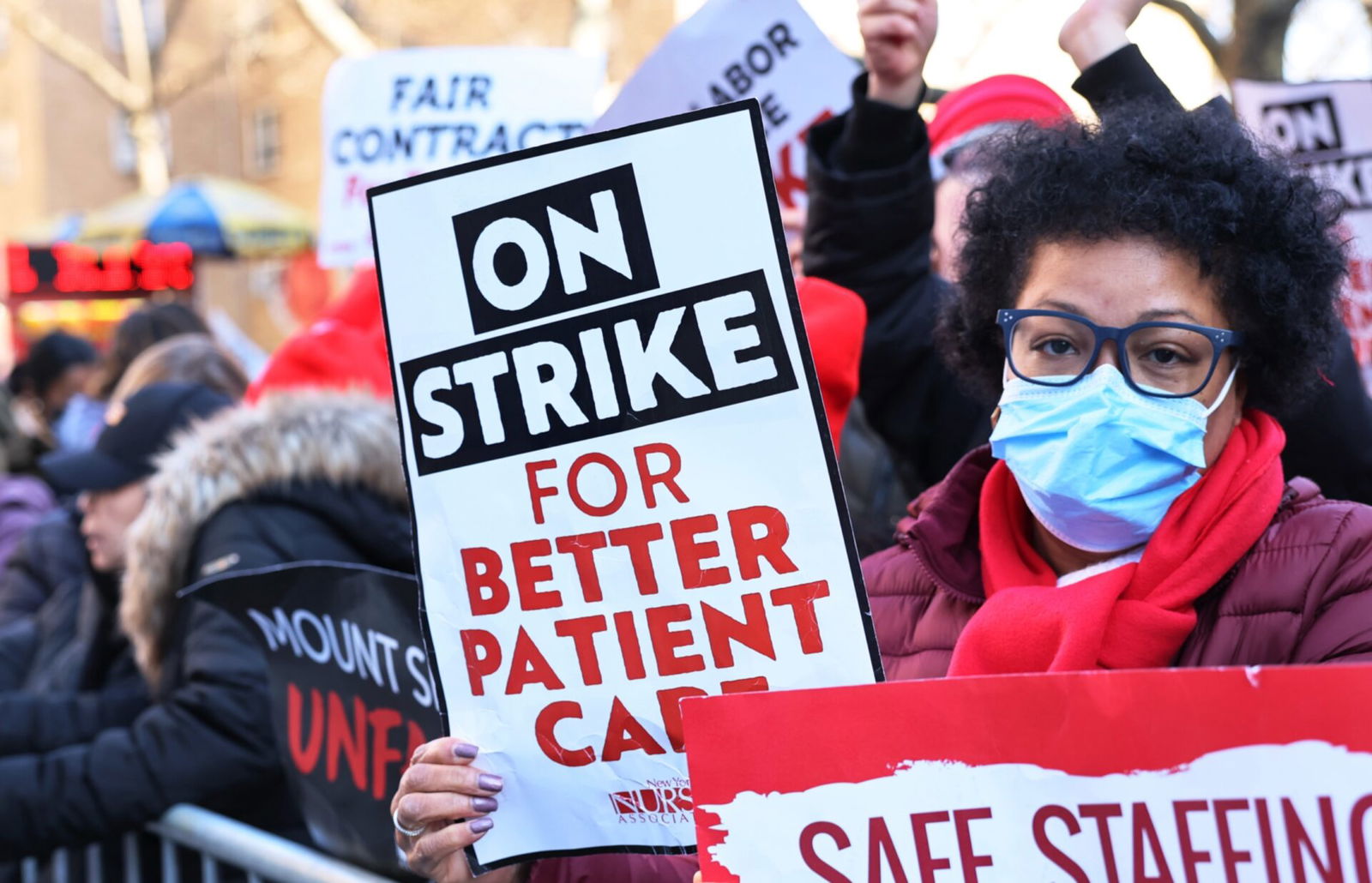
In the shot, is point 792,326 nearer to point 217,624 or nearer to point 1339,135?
point 217,624

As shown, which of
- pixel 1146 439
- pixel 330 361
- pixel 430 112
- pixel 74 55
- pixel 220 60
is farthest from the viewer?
pixel 220 60

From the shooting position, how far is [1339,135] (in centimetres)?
409

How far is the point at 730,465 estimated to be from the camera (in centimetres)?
188

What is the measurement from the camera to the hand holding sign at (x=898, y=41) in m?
2.86

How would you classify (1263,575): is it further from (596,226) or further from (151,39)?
(151,39)

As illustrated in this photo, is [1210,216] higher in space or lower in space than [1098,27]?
lower

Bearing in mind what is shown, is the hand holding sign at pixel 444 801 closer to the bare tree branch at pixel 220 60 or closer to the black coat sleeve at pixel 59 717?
the black coat sleeve at pixel 59 717

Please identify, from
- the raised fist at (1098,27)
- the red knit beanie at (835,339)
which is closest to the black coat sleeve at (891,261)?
the red knit beanie at (835,339)

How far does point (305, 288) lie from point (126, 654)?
39.5 feet

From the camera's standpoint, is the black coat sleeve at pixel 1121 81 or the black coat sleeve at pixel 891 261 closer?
the black coat sleeve at pixel 1121 81

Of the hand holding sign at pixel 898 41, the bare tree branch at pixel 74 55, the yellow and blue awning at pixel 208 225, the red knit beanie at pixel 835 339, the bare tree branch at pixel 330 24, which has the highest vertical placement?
the bare tree branch at pixel 74 55

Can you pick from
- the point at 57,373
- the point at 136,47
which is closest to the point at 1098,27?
the point at 57,373

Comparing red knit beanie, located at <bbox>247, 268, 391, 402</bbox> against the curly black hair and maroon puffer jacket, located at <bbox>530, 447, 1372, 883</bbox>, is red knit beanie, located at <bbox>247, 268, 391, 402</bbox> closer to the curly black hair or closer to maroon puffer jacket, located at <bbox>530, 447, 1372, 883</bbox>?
maroon puffer jacket, located at <bbox>530, 447, 1372, 883</bbox>

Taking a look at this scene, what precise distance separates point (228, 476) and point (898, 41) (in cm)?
180
